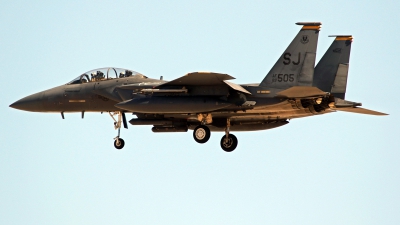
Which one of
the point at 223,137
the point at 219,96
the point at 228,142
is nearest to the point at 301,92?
the point at 219,96

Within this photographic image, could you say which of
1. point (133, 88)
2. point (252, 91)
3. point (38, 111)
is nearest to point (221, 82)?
point (252, 91)

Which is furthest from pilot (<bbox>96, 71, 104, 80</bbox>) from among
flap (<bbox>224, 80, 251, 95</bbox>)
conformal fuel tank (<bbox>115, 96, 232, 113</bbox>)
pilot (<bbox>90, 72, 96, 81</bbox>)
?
flap (<bbox>224, 80, 251, 95</bbox>)

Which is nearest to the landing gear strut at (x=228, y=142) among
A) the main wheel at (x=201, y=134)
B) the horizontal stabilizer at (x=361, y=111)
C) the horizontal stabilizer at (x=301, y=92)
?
the main wheel at (x=201, y=134)

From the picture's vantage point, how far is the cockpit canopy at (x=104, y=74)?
27.8m

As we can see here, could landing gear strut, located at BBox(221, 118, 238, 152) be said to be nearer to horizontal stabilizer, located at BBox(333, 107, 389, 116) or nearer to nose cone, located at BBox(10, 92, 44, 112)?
horizontal stabilizer, located at BBox(333, 107, 389, 116)

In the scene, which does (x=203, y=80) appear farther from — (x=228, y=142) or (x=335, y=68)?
(x=335, y=68)

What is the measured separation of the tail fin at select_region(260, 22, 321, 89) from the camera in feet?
83.3

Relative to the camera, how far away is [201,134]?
88.8 feet

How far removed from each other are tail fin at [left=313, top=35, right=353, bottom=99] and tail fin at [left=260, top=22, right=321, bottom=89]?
8.24ft

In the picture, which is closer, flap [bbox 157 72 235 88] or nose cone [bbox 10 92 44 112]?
flap [bbox 157 72 235 88]

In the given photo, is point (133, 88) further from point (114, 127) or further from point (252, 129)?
point (252, 129)

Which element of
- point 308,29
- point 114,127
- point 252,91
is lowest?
point 114,127

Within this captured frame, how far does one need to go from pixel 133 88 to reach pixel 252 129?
14.1 ft

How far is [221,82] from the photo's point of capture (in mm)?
25453
